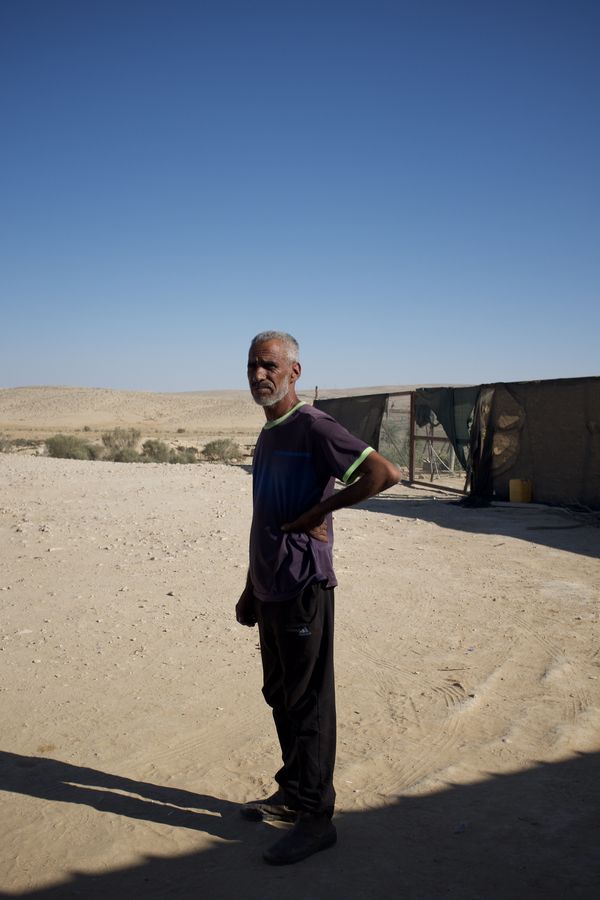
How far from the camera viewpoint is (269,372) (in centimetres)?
297

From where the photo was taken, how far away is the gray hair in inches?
118

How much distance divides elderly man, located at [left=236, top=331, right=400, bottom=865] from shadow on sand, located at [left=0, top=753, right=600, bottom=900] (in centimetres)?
15

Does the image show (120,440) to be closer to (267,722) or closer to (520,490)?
(520,490)

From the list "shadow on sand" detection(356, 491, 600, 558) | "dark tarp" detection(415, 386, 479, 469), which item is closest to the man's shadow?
"shadow on sand" detection(356, 491, 600, 558)

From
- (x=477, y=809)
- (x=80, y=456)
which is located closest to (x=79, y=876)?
(x=477, y=809)

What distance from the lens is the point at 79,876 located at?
8.72ft

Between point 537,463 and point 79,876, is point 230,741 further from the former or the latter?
point 537,463

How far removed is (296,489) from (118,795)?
5.14ft

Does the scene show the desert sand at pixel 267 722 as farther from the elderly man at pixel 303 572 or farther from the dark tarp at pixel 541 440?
the dark tarp at pixel 541 440

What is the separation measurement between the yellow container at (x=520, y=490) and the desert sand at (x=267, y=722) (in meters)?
3.92

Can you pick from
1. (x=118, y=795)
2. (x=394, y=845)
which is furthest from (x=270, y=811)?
(x=118, y=795)

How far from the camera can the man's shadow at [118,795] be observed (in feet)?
10.0

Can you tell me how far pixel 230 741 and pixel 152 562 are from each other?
3814 mm

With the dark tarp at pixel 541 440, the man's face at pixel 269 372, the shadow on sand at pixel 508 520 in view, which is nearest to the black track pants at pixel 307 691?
the man's face at pixel 269 372
